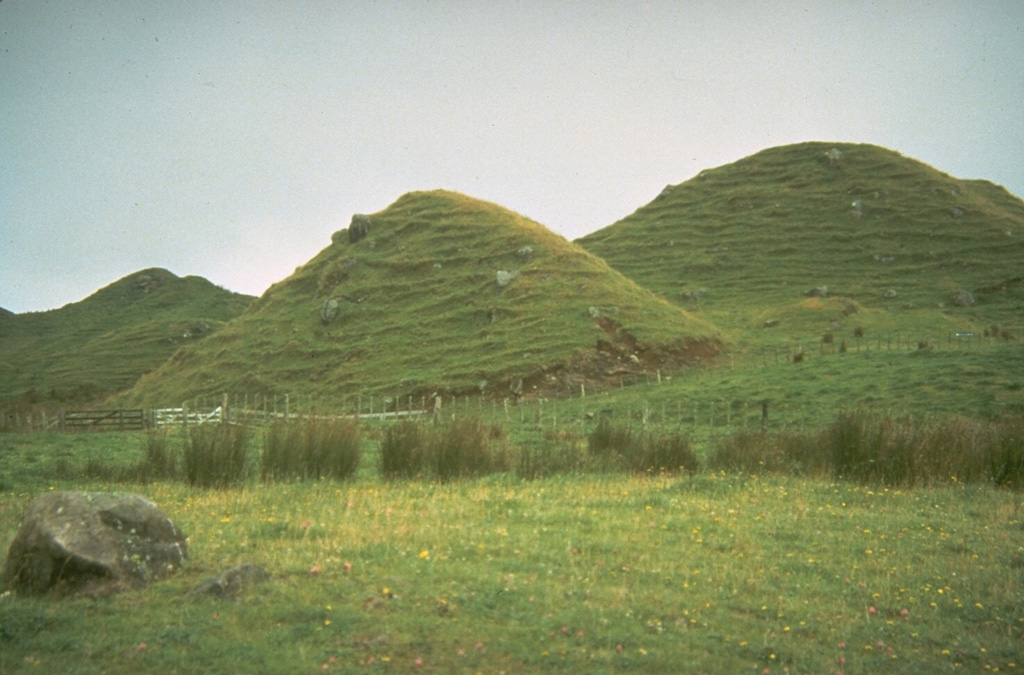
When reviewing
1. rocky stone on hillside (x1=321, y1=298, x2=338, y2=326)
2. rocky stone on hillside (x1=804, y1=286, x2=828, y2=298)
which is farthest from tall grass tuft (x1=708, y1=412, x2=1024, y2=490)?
rocky stone on hillside (x1=804, y1=286, x2=828, y2=298)

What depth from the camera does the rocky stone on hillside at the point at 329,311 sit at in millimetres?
64250

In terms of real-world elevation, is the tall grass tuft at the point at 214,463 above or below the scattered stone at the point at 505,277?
below

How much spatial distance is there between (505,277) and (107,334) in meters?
62.4

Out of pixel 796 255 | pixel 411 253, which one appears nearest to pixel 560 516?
pixel 411 253

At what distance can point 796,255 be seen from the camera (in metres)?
85.0

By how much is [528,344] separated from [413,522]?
133 ft

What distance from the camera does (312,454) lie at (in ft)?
53.3

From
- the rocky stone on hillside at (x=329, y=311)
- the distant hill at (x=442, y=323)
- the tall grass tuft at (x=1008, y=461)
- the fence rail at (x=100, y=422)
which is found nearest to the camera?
the tall grass tuft at (x=1008, y=461)

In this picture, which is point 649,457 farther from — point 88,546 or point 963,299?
point 963,299

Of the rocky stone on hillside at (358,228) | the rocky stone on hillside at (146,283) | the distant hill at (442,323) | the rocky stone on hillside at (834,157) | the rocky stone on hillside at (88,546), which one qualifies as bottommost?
the rocky stone on hillside at (88,546)

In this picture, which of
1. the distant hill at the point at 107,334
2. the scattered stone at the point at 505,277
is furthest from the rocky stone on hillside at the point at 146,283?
the scattered stone at the point at 505,277

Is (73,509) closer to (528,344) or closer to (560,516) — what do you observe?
(560,516)

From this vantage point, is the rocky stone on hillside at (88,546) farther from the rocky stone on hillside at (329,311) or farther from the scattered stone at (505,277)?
the rocky stone on hillside at (329,311)

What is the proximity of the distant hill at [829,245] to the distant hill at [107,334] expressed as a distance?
157 ft
